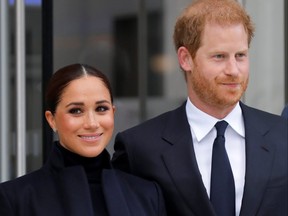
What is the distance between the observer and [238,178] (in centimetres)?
251

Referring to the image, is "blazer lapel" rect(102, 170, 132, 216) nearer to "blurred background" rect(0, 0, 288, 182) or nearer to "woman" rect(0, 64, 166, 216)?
"woman" rect(0, 64, 166, 216)

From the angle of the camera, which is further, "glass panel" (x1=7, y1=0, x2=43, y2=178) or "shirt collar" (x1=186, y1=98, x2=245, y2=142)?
"glass panel" (x1=7, y1=0, x2=43, y2=178)

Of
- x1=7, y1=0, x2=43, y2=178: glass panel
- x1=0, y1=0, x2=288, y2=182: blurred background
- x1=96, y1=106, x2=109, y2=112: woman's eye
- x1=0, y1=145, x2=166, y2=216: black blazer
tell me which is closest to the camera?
x1=0, y1=145, x2=166, y2=216: black blazer

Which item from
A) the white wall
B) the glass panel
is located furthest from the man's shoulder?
the white wall

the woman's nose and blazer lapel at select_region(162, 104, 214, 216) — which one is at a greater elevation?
the woman's nose

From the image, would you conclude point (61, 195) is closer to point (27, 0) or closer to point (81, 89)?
point (81, 89)

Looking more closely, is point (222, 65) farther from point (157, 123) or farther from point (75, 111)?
point (75, 111)

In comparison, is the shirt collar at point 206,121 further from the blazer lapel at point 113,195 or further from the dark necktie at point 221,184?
the blazer lapel at point 113,195

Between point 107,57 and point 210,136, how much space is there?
4.25m

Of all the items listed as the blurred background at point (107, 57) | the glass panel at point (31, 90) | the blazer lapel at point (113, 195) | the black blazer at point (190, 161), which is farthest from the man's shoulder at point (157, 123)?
the glass panel at point (31, 90)

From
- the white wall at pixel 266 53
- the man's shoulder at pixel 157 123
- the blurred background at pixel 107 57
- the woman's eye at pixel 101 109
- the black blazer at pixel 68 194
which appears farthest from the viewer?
the white wall at pixel 266 53

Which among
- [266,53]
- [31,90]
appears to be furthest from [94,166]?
[266,53]

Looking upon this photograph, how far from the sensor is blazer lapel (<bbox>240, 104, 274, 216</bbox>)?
2453mm

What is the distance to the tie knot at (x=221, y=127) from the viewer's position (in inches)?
100
